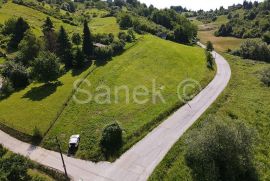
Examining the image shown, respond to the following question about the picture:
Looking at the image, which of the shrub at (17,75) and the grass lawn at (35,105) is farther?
the shrub at (17,75)

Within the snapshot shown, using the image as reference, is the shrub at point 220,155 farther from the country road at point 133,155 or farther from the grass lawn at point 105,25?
the grass lawn at point 105,25

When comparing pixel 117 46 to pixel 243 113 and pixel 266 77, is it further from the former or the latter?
pixel 243 113

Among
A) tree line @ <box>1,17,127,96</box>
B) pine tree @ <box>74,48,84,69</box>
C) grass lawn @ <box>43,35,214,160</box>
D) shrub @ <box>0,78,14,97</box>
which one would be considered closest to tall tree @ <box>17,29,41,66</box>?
tree line @ <box>1,17,127,96</box>

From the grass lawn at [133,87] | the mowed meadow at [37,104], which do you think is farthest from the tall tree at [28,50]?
the grass lawn at [133,87]

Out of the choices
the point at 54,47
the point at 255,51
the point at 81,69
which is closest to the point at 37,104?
the point at 81,69

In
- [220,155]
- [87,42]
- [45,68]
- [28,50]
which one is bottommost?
[28,50]

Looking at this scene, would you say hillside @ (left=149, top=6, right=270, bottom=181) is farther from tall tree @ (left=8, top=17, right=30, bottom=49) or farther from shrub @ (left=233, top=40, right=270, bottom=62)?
tall tree @ (left=8, top=17, right=30, bottom=49)
